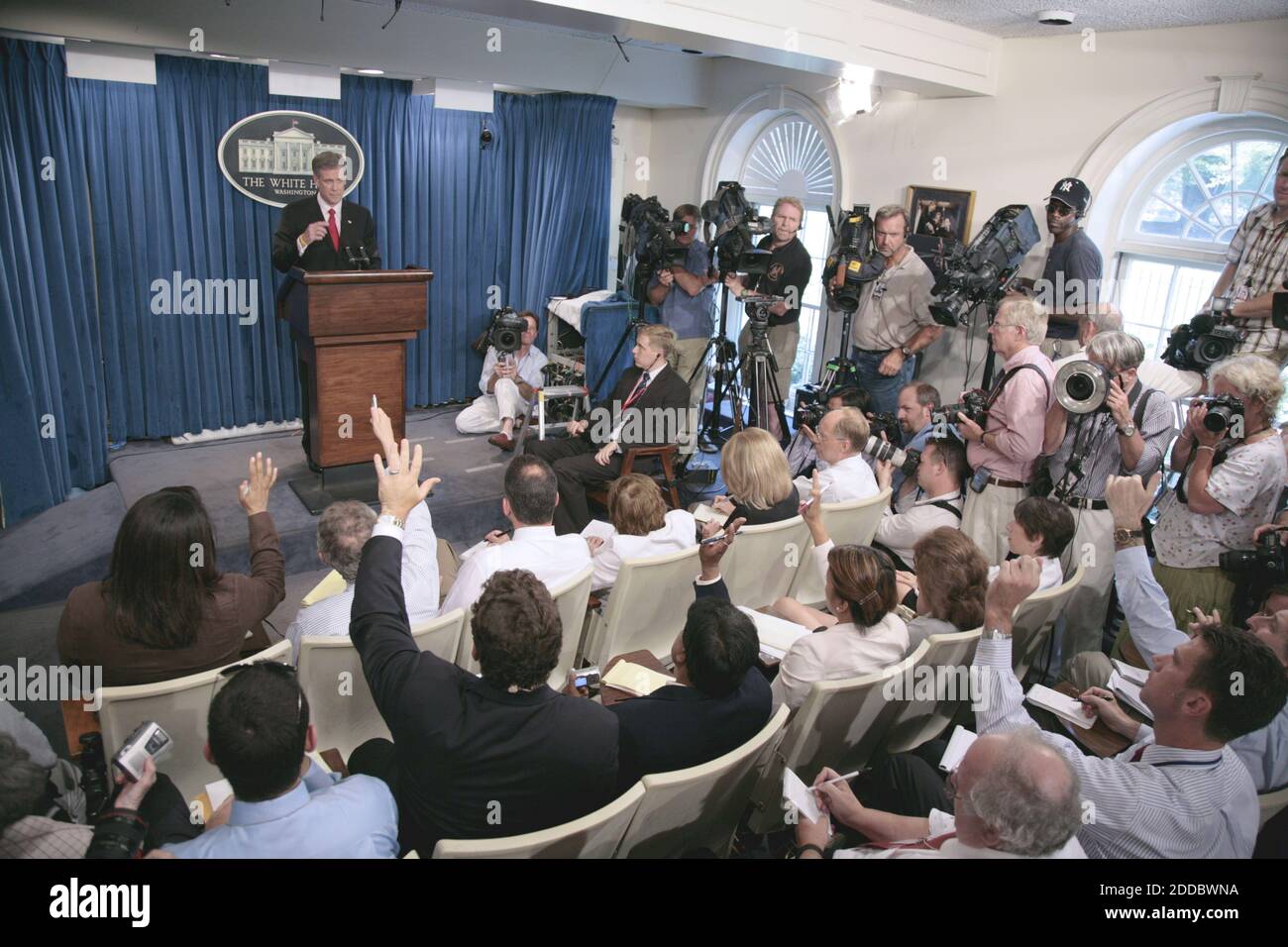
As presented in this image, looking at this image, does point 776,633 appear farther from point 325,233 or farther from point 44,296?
point 44,296

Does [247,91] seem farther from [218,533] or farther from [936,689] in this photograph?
[936,689]

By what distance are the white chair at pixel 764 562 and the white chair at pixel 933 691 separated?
801mm

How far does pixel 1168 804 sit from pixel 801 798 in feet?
2.63

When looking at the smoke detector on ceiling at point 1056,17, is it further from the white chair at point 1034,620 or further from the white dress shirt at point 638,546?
the white dress shirt at point 638,546

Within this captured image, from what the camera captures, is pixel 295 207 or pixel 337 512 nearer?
pixel 337 512

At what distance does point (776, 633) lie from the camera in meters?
2.84

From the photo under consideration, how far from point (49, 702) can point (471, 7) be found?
11.0 ft

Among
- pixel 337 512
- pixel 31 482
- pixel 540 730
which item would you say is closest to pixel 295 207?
pixel 31 482

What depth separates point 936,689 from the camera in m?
2.60

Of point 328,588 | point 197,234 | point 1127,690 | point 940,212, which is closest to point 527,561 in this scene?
point 328,588

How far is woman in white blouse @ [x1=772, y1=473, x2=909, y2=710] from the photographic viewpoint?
2426 mm

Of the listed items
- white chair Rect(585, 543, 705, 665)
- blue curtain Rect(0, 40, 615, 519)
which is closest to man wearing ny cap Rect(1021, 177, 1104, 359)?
white chair Rect(585, 543, 705, 665)

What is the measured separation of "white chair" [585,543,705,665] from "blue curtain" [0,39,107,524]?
11.4 ft

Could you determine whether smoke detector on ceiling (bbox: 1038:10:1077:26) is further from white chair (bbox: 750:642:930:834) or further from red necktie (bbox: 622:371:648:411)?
white chair (bbox: 750:642:930:834)
